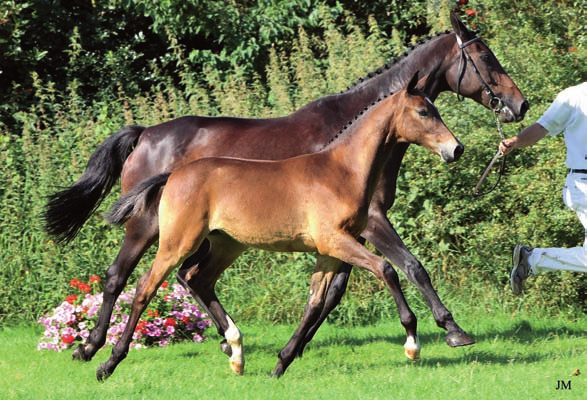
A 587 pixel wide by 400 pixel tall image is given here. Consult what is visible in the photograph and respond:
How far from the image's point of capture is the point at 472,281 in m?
9.28

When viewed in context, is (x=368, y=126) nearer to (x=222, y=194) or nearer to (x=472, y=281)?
(x=222, y=194)

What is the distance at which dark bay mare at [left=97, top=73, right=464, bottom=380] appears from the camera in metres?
6.32

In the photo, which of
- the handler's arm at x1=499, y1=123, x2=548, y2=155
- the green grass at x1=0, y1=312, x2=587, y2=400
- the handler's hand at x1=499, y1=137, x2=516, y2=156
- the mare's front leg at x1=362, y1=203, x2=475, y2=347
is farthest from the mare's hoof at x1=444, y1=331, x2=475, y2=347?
the handler's arm at x1=499, y1=123, x2=548, y2=155

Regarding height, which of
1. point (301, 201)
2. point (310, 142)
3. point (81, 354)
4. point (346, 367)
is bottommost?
point (346, 367)

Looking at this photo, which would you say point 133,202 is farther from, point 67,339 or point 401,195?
point 401,195

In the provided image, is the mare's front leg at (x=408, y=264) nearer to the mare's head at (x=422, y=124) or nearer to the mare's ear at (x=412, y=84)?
the mare's head at (x=422, y=124)

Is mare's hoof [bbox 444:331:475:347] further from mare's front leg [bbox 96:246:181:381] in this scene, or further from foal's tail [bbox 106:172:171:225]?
foal's tail [bbox 106:172:171:225]

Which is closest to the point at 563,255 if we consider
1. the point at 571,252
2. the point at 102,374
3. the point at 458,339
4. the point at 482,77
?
the point at 571,252

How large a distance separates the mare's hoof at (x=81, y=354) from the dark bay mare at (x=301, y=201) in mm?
731

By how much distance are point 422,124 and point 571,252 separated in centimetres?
174

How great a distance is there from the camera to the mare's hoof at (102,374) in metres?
6.66

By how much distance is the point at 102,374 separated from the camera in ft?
21.9

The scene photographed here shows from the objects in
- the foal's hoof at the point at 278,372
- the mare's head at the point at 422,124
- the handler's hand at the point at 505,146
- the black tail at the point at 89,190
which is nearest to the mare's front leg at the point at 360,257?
the mare's head at the point at 422,124

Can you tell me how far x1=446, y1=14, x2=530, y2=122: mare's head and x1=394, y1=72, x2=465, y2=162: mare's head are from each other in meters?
1.30
